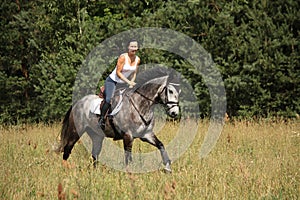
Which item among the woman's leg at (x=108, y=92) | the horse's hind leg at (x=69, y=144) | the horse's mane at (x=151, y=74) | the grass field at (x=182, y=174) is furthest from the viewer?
the horse's hind leg at (x=69, y=144)

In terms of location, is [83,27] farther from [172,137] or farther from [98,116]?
[98,116]

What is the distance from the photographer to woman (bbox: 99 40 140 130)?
28.9 feet

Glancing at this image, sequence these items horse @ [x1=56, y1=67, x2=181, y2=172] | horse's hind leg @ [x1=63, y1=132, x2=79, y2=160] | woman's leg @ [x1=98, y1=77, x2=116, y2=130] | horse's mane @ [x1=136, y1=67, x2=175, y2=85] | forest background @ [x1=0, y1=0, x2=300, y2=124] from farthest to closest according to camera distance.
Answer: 1. forest background @ [x1=0, y1=0, x2=300, y2=124]
2. horse's hind leg @ [x1=63, y1=132, x2=79, y2=160]
3. woman's leg @ [x1=98, y1=77, x2=116, y2=130]
4. horse's mane @ [x1=136, y1=67, x2=175, y2=85]
5. horse @ [x1=56, y1=67, x2=181, y2=172]

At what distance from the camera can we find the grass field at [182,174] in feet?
20.4

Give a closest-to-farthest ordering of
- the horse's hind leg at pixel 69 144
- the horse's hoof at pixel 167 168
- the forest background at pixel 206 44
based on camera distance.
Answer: the horse's hoof at pixel 167 168 < the horse's hind leg at pixel 69 144 < the forest background at pixel 206 44

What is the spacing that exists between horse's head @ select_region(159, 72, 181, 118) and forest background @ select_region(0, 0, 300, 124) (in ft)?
27.1

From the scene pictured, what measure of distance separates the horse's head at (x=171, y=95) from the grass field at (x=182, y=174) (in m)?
1.02

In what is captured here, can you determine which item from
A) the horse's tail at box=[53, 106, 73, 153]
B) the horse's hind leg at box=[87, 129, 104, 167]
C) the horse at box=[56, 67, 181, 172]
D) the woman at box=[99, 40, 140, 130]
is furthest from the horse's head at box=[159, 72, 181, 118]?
the horse's tail at box=[53, 106, 73, 153]

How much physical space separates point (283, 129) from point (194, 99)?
218 inches

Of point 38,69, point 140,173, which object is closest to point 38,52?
point 38,69

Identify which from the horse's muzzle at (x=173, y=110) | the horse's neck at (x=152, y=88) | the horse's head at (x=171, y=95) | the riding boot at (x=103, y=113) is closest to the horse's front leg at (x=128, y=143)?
the riding boot at (x=103, y=113)

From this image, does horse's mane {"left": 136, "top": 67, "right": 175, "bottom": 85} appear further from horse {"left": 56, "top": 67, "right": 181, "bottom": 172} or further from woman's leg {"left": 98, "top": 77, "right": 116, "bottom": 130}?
woman's leg {"left": 98, "top": 77, "right": 116, "bottom": 130}

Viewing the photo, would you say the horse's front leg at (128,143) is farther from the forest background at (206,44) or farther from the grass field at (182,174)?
the forest background at (206,44)

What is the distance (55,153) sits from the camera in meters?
10.3
